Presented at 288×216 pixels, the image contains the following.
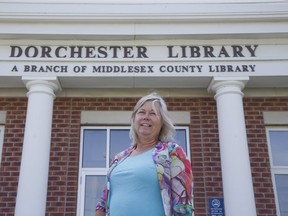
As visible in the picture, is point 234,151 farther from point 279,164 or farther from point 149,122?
point 149,122

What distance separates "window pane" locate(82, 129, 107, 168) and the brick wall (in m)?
0.17

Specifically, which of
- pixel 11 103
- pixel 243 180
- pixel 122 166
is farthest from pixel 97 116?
pixel 122 166

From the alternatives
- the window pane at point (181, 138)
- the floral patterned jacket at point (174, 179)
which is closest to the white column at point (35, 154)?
the window pane at point (181, 138)

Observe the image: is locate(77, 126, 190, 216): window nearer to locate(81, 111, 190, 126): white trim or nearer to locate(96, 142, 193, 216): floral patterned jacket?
locate(81, 111, 190, 126): white trim

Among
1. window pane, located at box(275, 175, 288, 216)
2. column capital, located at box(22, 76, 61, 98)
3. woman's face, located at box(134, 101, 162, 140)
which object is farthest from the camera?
→ window pane, located at box(275, 175, 288, 216)

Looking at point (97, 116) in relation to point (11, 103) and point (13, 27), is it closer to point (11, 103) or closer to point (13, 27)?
point (11, 103)

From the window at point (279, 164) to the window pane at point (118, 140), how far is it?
2.32 m

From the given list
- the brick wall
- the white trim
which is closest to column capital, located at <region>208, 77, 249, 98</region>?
the brick wall

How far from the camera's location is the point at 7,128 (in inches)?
259

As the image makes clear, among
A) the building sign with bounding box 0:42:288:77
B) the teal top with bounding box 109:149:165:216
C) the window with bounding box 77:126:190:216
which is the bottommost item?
the teal top with bounding box 109:149:165:216

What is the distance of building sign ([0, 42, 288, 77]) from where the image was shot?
6.05 m

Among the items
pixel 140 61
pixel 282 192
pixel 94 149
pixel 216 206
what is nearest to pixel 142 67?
pixel 140 61

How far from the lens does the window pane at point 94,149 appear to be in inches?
259

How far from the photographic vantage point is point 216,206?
241 inches
